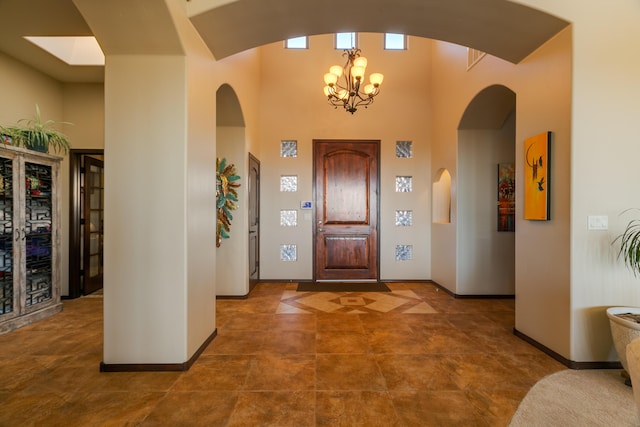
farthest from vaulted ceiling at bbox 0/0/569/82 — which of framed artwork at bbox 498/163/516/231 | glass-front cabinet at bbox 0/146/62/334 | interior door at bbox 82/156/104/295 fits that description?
interior door at bbox 82/156/104/295

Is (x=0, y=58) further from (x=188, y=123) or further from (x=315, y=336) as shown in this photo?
(x=315, y=336)

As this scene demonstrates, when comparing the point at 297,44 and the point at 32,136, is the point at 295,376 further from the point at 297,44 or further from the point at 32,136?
the point at 297,44

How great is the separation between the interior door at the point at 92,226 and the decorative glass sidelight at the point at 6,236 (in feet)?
4.36

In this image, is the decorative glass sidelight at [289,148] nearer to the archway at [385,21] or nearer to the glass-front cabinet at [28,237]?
the archway at [385,21]

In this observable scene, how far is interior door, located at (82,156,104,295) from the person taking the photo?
4.76 m

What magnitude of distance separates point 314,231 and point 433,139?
263 cm

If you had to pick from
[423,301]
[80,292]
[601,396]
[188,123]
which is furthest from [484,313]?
[80,292]

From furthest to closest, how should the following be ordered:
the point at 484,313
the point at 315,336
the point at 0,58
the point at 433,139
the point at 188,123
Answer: the point at 433,139, the point at 484,313, the point at 0,58, the point at 315,336, the point at 188,123

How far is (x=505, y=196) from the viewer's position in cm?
471

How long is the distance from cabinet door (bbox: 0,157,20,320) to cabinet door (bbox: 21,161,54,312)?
0.11m

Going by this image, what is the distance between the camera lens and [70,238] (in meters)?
4.62

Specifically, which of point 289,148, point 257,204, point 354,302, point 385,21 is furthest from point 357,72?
point 354,302

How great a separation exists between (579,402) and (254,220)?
4.40 metres

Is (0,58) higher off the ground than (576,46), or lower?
higher
